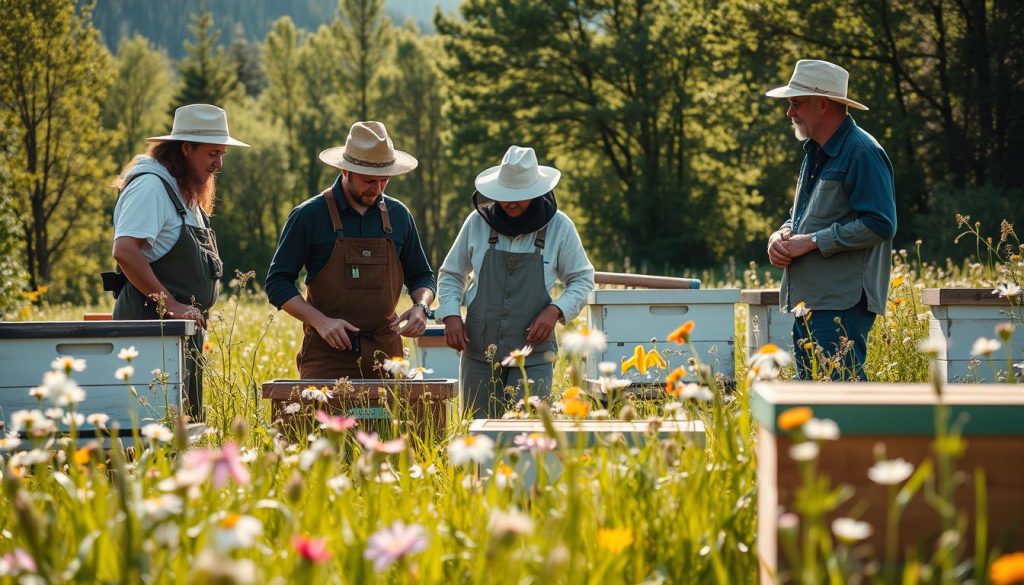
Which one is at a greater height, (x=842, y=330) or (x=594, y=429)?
(x=842, y=330)

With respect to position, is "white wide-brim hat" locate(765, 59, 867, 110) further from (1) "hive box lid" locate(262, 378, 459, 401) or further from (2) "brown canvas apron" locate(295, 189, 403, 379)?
(1) "hive box lid" locate(262, 378, 459, 401)

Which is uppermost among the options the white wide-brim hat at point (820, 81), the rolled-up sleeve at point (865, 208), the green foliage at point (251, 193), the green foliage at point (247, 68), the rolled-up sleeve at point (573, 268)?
the green foliage at point (247, 68)

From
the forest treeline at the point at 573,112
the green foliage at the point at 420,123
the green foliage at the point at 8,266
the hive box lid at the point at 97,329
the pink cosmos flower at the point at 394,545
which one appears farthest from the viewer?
the green foliage at the point at 420,123

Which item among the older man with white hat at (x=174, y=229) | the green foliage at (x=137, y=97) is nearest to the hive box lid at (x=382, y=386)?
the older man with white hat at (x=174, y=229)

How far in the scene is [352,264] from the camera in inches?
221

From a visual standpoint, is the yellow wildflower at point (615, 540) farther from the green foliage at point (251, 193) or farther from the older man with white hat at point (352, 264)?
the green foliage at point (251, 193)

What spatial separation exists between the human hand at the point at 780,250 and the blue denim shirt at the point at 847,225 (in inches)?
2.7

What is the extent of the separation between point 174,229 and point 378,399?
1.55 m

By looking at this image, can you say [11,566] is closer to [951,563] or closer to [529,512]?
[529,512]

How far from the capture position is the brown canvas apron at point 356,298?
5.60 metres

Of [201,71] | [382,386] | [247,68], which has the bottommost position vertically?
[382,386]

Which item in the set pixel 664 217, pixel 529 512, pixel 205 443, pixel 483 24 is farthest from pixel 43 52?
pixel 529 512

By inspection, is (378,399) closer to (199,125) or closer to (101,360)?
(101,360)

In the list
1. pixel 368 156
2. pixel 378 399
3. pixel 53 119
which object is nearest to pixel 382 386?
pixel 378 399
